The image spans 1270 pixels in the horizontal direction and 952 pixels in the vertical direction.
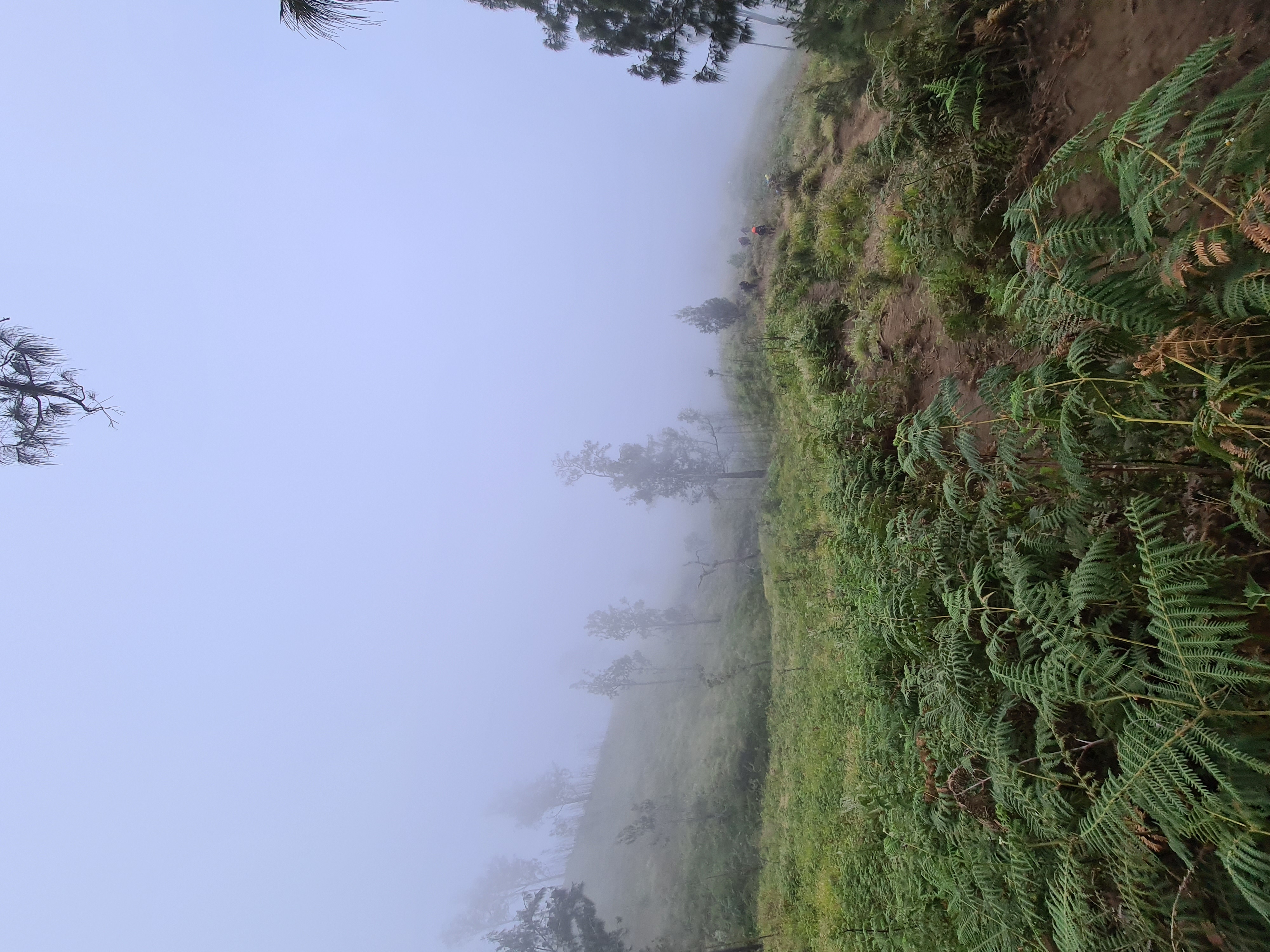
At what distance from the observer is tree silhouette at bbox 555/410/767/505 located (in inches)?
1176

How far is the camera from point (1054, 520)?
3.83 m

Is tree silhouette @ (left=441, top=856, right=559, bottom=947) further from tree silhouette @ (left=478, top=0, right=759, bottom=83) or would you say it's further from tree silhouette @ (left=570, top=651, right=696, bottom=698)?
tree silhouette @ (left=478, top=0, right=759, bottom=83)

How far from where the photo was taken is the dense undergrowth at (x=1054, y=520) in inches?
110

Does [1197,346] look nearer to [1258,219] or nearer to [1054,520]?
[1258,219]

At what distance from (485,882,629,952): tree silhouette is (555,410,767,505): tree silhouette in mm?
16041

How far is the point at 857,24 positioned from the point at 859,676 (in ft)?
22.0

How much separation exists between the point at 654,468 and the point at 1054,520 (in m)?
26.6

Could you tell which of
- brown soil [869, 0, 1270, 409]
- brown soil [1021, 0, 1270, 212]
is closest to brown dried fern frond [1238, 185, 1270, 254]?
brown soil [1021, 0, 1270, 212]

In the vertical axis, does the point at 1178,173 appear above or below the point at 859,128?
below

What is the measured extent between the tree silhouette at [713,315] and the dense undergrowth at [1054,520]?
17524 mm

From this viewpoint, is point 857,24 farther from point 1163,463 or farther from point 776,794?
point 776,794

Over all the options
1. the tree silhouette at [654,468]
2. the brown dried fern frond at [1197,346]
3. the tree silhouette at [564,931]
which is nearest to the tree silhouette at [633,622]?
the tree silhouette at [654,468]

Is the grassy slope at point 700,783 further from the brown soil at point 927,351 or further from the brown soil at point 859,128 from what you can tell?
the brown soil at point 859,128

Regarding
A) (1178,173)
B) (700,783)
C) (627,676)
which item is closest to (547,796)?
(627,676)
